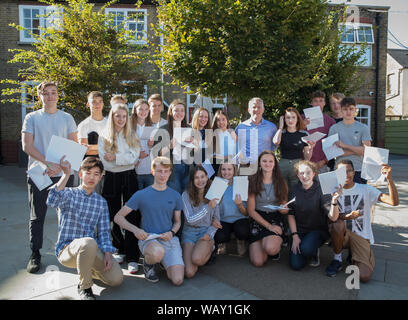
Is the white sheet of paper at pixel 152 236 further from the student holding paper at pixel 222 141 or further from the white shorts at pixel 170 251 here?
the student holding paper at pixel 222 141

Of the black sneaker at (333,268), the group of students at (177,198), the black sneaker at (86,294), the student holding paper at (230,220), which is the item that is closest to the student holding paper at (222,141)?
the group of students at (177,198)

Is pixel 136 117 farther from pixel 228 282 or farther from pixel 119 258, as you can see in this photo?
pixel 228 282

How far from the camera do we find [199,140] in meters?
4.46

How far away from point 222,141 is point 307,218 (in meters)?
1.48

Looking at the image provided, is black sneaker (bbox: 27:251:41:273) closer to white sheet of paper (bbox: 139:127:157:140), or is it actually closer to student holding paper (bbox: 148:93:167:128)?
white sheet of paper (bbox: 139:127:157:140)

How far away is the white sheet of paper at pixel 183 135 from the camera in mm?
4301

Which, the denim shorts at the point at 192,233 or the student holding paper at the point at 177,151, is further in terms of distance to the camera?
the student holding paper at the point at 177,151

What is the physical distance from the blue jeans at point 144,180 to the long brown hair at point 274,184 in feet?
4.02

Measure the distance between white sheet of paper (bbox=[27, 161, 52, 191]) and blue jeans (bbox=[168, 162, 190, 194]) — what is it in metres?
1.42

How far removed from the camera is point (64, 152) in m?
3.25

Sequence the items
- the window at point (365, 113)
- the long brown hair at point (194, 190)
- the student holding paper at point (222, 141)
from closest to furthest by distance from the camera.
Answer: the long brown hair at point (194, 190) < the student holding paper at point (222, 141) < the window at point (365, 113)

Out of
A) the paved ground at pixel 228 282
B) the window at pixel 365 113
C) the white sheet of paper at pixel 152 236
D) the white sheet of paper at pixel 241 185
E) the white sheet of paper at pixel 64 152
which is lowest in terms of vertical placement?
the paved ground at pixel 228 282

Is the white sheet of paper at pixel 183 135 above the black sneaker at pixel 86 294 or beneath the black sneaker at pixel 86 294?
above
